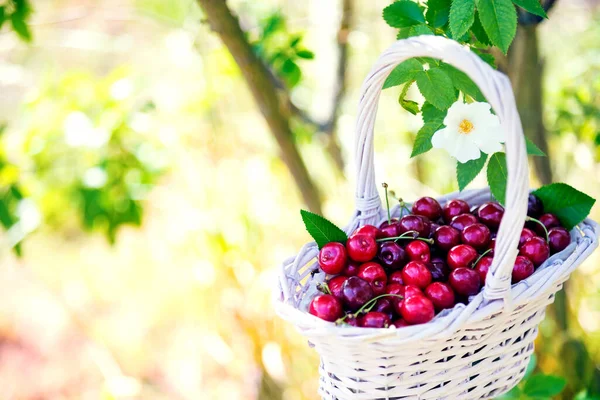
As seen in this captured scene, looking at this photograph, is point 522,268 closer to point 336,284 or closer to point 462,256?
point 462,256

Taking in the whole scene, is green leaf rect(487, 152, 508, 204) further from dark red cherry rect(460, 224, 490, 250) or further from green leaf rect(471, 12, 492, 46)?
green leaf rect(471, 12, 492, 46)

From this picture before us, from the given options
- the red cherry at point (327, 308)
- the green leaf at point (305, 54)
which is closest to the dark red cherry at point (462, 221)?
the red cherry at point (327, 308)

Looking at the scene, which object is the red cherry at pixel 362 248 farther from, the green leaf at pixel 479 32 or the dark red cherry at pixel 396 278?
the green leaf at pixel 479 32

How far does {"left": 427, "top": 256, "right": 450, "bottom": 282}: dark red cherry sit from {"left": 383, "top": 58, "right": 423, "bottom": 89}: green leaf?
234mm

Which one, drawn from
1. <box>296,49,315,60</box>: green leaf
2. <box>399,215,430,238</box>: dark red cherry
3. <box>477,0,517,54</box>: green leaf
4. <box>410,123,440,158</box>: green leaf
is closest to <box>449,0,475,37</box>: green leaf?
<box>477,0,517,54</box>: green leaf

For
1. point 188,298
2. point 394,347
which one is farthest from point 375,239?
point 188,298

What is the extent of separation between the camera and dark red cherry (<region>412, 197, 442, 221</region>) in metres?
0.87

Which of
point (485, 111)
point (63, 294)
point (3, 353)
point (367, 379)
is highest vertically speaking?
point (485, 111)

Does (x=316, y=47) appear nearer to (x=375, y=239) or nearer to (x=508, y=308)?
(x=375, y=239)

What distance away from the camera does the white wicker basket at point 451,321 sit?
613 mm

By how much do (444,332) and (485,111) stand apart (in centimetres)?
28

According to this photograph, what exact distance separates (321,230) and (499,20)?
34 centimetres

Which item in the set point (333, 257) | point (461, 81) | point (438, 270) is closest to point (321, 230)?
point (333, 257)

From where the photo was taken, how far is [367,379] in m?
0.69
